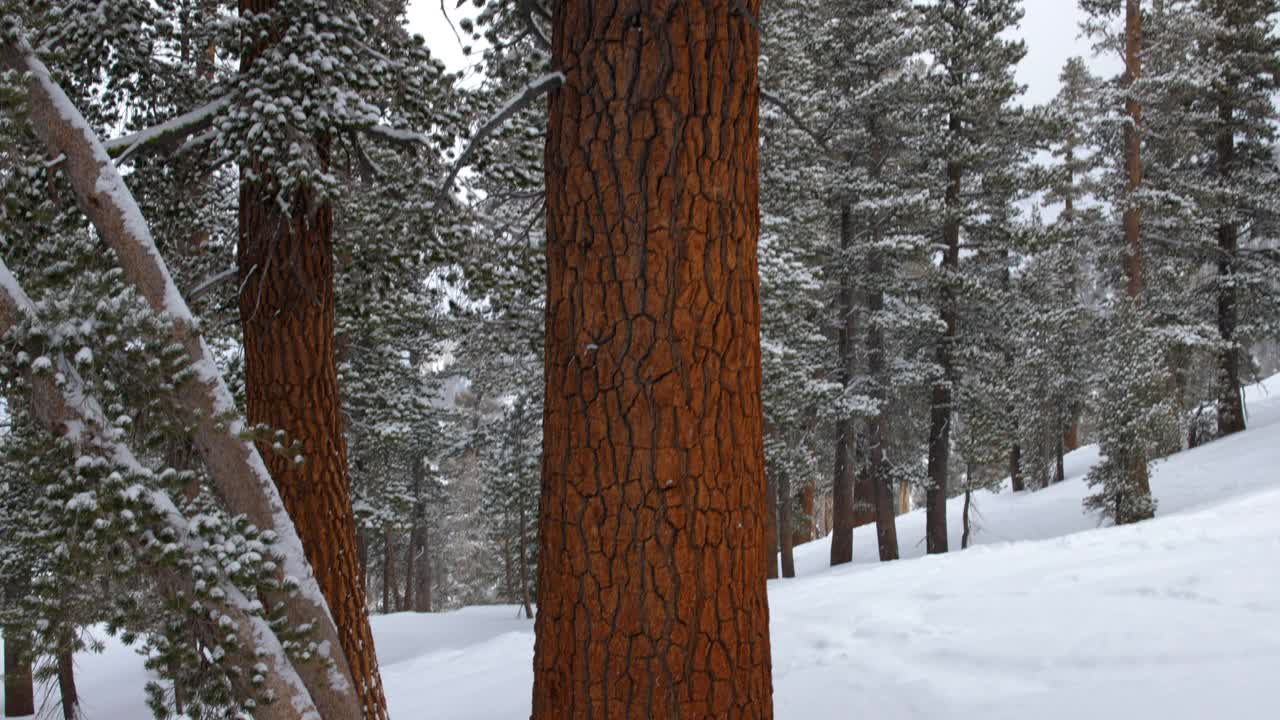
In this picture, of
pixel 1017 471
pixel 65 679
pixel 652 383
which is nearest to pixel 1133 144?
pixel 1017 471

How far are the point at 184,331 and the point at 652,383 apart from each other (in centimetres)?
222

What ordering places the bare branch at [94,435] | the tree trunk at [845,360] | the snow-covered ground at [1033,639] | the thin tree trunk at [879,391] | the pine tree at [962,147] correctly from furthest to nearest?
the tree trunk at [845,360]
the thin tree trunk at [879,391]
the pine tree at [962,147]
the snow-covered ground at [1033,639]
the bare branch at [94,435]

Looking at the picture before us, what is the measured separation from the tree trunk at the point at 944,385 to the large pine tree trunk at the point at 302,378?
1449 cm

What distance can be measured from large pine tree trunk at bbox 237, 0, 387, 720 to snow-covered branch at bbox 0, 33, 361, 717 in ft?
3.10

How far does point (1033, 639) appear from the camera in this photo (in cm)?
535

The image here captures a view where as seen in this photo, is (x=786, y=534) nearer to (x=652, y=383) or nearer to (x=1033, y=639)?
(x=1033, y=639)

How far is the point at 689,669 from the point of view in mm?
2344

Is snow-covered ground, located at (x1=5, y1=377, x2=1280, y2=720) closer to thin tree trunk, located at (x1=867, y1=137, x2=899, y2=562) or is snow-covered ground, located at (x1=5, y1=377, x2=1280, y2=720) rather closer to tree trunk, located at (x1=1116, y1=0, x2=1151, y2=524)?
tree trunk, located at (x1=1116, y1=0, x2=1151, y2=524)

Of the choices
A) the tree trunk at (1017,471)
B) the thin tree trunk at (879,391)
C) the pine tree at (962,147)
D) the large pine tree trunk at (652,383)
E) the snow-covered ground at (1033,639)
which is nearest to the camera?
the large pine tree trunk at (652,383)

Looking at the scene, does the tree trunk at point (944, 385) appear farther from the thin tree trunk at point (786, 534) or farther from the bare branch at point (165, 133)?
the bare branch at point (165, 133)

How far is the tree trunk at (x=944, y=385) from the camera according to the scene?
680 inches

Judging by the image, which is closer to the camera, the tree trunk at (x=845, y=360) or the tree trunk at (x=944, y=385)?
the tree trunk at (x=944, y=385)

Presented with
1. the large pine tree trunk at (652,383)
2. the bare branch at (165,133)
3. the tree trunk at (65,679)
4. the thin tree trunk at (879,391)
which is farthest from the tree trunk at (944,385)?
the large pine tree trunk at (652,383)

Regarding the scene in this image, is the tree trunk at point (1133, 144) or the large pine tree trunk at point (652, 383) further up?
the tree trunk at point (1133, 144)
